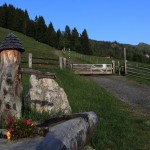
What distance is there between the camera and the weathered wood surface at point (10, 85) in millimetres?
8680

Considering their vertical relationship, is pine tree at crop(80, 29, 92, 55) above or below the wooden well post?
above

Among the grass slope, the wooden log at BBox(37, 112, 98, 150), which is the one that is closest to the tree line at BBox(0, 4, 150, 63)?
the grass slope

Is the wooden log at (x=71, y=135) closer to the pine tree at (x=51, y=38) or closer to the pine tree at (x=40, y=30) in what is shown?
the pine tree at (x=51, y=38)

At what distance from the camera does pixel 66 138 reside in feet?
19.1

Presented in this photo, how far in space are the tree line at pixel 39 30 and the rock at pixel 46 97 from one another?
3707 inches

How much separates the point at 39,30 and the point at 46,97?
97.6 meters

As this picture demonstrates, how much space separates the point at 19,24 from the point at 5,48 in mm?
100908

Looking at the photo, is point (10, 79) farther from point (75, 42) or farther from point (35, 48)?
point (75, 42)

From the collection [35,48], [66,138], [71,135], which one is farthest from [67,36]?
[66,138]

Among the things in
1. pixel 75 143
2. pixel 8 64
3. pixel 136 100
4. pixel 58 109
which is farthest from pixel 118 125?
pixel 136 100

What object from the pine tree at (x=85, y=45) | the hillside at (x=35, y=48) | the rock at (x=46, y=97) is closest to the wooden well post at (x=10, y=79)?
the rock at (x=46, y=97)

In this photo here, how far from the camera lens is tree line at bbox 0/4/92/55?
106m

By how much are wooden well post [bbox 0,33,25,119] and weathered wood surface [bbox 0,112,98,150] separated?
1.87 m

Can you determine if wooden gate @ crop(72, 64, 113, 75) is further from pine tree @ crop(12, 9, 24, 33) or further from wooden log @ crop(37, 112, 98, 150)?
pine tree @ crop(12, 9, 24, 33)
